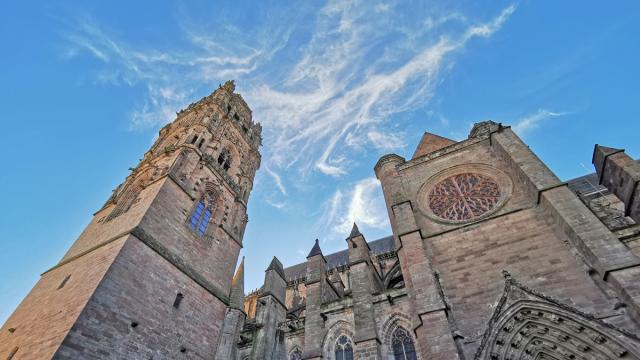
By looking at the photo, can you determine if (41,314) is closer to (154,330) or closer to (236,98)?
(154,330)

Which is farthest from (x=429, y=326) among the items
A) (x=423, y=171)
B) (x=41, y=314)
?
(x=41, y=314)

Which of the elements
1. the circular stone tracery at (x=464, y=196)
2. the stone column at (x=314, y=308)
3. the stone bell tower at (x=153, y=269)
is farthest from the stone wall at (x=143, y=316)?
the circular stone tracery at (x=464, y=196)

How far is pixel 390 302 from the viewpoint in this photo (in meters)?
10.9

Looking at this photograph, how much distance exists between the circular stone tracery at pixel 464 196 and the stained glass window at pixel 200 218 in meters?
10.5

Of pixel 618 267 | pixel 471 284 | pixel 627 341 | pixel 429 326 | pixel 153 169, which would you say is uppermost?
pixel 153 169

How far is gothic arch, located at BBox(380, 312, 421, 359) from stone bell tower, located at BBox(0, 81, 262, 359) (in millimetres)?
7004

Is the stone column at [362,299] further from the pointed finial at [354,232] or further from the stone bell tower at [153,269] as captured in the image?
the stone bell tower at [153,269]

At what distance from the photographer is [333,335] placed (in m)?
11.5

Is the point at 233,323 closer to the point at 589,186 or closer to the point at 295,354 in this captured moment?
the point at 295,354

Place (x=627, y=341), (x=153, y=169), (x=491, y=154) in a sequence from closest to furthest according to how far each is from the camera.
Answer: (x=627, y=341) < (x=491, y=154) < (x=153, y=169)

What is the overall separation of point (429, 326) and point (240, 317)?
9.18m

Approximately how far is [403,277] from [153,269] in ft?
28.7

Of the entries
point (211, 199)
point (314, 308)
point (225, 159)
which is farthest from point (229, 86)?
point (314, 308)

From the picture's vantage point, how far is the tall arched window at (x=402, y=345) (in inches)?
388
